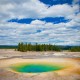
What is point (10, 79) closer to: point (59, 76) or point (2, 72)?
point (2, 72)

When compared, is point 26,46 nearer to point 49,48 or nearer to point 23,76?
point 49,48

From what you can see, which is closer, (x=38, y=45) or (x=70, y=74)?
(x=70, y=74)

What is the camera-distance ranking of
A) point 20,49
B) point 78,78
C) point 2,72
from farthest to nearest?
point 20,49, point 2,72, point 78,78

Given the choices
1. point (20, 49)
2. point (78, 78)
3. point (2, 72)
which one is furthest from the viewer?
point (20, 49)

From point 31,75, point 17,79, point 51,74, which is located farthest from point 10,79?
point 51,74

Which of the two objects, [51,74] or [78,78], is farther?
[51,74]

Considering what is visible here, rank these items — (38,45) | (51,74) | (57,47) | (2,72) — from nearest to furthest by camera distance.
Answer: (51,74) → (2,72) → (38,45) → (57,47)

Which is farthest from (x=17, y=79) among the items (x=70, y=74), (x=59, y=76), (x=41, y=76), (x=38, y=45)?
(x=38, y=45)

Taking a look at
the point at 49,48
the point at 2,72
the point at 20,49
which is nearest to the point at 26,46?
the point at 20,49

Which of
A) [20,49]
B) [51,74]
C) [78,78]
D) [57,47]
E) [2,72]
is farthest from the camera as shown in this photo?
[57,47]
